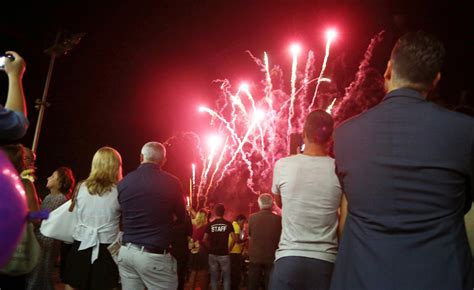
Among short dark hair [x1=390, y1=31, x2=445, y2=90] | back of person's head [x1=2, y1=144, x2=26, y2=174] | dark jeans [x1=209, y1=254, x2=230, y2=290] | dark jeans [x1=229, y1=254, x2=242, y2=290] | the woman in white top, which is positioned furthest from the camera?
dark jeans [x1=229, y1=254, x2=242, y2=290]

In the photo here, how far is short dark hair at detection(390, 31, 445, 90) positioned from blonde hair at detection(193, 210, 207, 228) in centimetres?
1141

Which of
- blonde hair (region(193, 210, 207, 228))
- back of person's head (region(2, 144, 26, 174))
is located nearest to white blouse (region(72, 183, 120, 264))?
back of person's head (region(2, 144, 26, 174))

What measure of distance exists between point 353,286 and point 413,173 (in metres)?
0.62

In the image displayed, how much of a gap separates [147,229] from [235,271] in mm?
7595

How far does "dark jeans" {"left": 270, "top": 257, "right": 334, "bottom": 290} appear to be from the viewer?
12.8 ft

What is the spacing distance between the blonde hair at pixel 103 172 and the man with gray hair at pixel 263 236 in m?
4.44

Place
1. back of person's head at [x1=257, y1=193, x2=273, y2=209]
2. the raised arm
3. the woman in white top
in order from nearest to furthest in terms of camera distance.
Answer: the raised arm, the woman in white top, back of person's head at [x1=257, y1=193, x2=273, y2=209]

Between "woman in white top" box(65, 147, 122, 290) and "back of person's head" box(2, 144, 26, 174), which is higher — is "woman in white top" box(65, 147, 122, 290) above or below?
below

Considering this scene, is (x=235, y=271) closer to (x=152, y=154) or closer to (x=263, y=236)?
(x=263, y=236)

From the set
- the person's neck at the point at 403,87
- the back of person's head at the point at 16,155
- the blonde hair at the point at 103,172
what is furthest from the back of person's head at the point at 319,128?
the back of person's head at the point at 16,155

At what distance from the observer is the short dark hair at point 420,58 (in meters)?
2.54

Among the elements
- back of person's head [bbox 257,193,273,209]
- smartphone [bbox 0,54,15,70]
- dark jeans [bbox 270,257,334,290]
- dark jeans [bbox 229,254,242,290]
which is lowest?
dark jeans [bbox 229,254,242,290]

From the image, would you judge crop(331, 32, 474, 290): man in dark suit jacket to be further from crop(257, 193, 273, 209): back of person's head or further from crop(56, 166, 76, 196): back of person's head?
crop(257, 193, 273, 209): back of person's head

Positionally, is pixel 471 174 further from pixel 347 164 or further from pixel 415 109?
pixel 347 164
